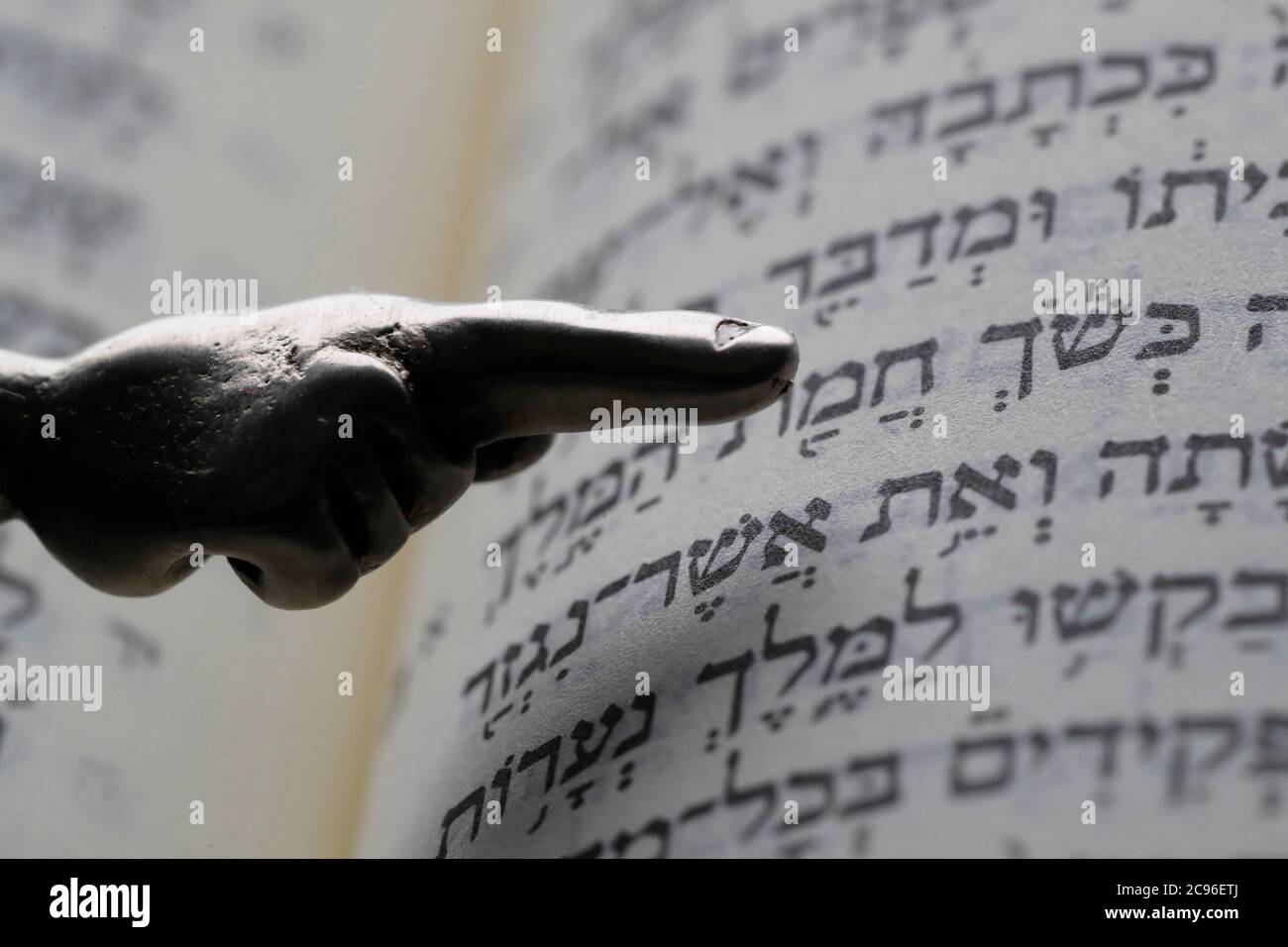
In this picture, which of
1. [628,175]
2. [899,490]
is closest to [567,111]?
[628,175]

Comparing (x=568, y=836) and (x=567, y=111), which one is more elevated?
(x=567, y=111)

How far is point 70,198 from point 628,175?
24 cm

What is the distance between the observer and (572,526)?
1.84ft

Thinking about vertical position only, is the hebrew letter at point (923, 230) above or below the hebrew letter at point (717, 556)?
above

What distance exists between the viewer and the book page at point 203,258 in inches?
24.0

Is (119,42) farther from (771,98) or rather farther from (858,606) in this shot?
(858,606)

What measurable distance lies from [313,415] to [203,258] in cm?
34
